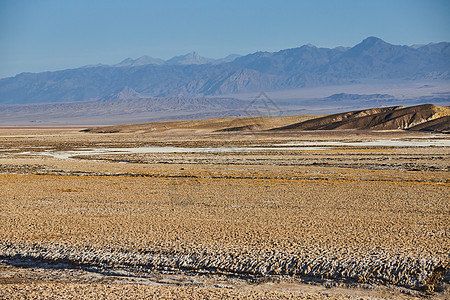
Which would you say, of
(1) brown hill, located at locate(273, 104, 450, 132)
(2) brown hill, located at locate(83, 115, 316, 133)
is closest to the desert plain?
(1) brown hill, located at locate(273, 104, 450, 132)

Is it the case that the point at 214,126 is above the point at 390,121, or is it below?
above

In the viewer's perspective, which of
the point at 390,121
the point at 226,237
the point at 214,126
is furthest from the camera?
the point at 214,126

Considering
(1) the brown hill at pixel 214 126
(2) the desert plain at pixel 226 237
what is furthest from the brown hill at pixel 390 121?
(2) the desert plain at pixel 226 237

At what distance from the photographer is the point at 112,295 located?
10039mm

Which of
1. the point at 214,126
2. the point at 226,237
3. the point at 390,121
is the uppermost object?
the point at 226,237

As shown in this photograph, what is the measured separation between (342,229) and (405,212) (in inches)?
141

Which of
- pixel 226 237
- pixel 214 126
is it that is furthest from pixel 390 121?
pixel 226 237

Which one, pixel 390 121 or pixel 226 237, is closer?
pixel 226 237

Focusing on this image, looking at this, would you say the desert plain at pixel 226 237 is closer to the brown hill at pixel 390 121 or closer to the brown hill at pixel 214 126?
the brown hill at pixel 390 121

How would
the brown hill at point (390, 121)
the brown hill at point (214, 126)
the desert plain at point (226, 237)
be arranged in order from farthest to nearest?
the brown hill at point (214, 126) → the brown hill at point (390, 121) → the desert plain at point (226, 237)

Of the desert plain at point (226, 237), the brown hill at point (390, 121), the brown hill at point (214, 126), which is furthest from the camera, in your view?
the brown hill at point (214, 126)

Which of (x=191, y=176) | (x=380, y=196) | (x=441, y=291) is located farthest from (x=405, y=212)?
(x=191, y=176)

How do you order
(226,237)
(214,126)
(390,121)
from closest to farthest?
(226,237)
(390,121)
(214,126)

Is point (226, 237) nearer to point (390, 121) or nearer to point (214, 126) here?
point (390, 121)
